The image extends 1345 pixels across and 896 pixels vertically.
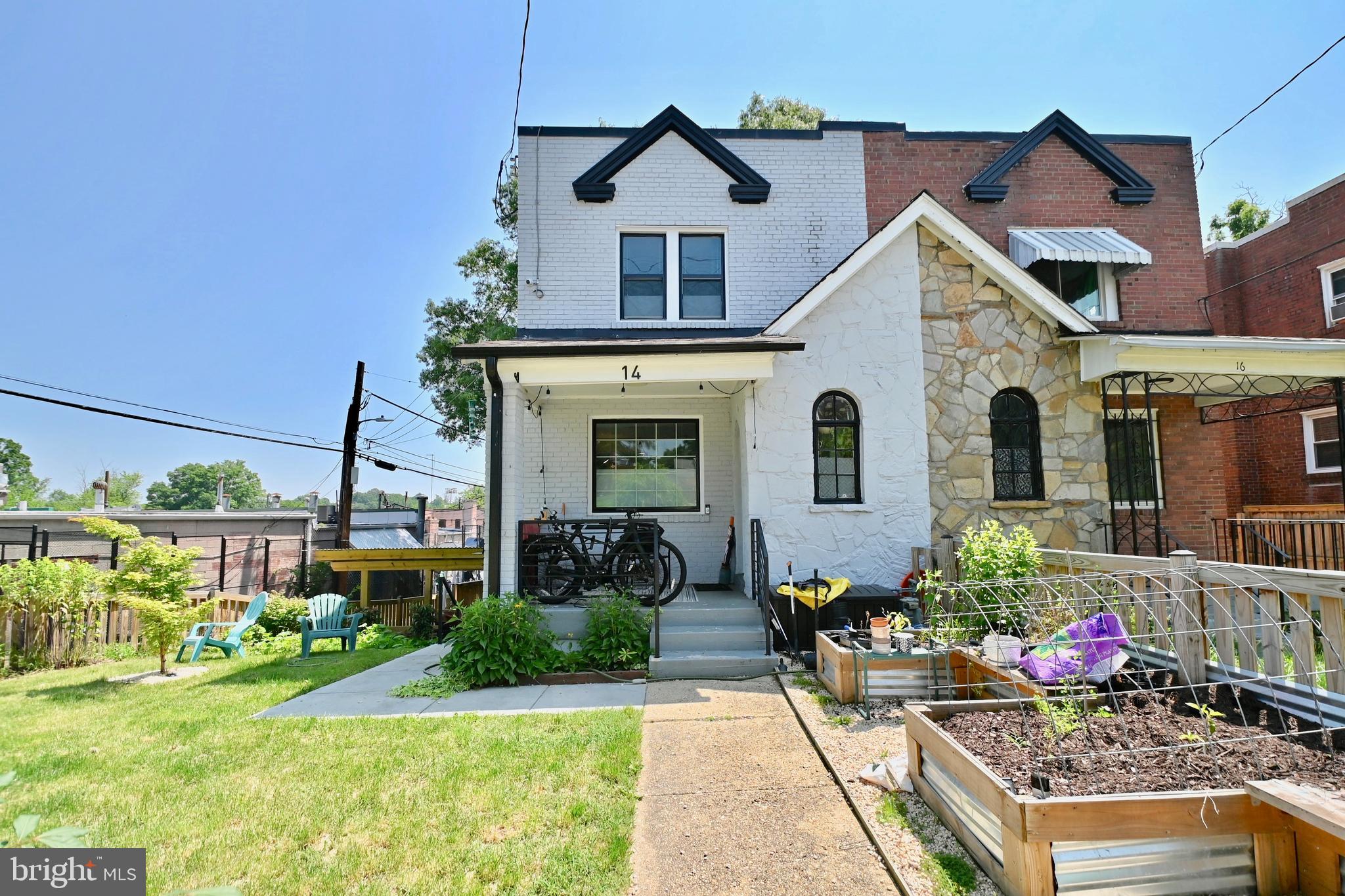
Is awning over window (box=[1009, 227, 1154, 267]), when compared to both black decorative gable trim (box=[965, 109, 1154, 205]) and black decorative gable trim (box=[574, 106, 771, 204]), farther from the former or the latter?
black decorative gable trim (box=[574, 106, 771, 204])

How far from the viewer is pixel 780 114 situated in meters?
18.7

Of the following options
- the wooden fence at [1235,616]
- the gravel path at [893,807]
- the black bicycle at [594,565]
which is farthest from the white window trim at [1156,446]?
the black bicycle at [594,565]

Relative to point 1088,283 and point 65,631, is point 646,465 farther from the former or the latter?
point 65,631

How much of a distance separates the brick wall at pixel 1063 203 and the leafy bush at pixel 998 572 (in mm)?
7127

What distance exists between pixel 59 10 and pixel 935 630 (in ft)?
53.2

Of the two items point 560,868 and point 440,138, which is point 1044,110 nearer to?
point 440,138

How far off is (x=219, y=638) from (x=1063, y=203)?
17.4 meters

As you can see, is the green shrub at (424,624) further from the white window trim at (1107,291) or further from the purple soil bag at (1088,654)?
the white window trim at (1107,291)

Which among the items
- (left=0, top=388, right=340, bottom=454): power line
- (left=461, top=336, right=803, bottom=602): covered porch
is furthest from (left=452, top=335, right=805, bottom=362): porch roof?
(left=0, top=388, right=340, bottom=454): power line

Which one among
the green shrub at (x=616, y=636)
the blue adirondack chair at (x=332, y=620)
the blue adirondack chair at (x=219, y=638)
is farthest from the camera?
the blue adirondack chair at (x=332, y=620)

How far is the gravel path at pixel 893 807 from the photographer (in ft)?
9.42

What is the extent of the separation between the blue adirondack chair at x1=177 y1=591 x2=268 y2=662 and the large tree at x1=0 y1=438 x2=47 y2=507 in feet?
263

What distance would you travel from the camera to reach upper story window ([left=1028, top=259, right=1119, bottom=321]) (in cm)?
1073

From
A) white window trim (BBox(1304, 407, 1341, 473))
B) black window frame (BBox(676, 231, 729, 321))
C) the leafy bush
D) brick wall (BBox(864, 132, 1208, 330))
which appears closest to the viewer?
the leafy bush
